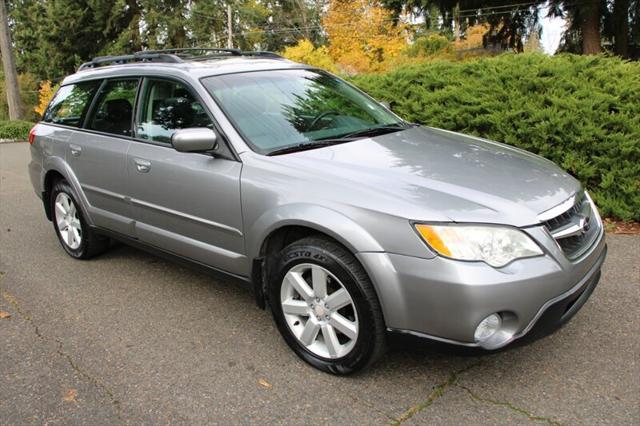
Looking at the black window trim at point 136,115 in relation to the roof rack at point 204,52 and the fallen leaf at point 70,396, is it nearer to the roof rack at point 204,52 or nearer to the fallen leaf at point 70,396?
the roof rack at point 204,52

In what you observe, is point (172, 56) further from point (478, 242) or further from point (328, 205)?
point (478, 242)

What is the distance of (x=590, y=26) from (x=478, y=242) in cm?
1213

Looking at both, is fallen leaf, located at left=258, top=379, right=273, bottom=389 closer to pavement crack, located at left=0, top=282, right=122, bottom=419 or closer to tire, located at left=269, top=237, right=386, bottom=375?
tire, located at left=269, top=237, right=386, bottom=375

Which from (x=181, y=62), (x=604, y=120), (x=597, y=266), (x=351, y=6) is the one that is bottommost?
(x=597, y=266)

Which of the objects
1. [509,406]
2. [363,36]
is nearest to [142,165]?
[509,406]

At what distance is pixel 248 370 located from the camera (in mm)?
3111

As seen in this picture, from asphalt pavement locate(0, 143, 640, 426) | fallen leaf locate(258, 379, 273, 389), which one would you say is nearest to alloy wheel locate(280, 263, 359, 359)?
asphalt pavement locate(0, 143, 640, 426)

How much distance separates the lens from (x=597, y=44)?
41.8 ft

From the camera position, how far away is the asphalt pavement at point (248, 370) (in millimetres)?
2695

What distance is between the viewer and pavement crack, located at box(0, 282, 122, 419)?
9.44ft

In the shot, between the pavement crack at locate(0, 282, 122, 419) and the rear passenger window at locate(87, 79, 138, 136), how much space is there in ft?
4.72

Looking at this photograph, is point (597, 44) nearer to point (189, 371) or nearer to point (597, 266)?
point (597, 266)

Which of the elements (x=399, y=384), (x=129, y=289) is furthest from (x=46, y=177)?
(x=399, y=384)

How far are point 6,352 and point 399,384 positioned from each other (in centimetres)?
237
